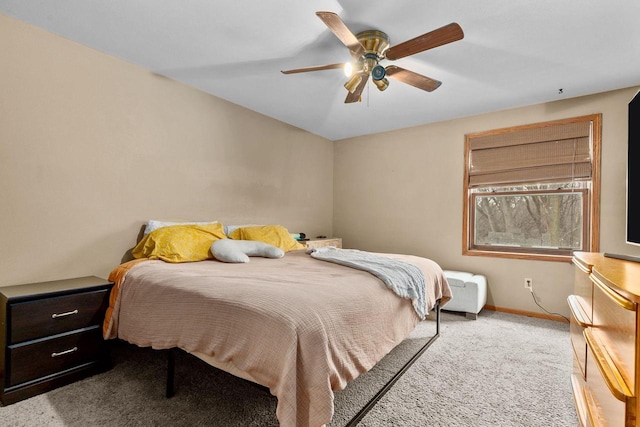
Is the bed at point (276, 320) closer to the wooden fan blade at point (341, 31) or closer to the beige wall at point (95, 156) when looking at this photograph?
the beige wall at point (95, 156)

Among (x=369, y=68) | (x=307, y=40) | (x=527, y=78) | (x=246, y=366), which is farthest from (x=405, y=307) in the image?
(x=527, y=78)

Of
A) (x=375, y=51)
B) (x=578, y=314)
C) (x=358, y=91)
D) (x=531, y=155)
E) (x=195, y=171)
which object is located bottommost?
(x=578, y=314)

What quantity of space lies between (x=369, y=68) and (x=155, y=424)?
2.66m

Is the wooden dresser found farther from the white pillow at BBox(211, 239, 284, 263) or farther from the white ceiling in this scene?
the white pillow at BBox(211, 239, 284, 263)

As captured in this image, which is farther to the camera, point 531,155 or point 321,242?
point 321,242

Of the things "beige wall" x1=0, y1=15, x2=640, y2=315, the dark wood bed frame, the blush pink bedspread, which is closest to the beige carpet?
the dark wood bed frame

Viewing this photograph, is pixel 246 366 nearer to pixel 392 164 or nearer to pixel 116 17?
pixel 116 17

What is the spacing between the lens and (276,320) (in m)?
1.27

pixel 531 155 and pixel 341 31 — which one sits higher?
pixel 341 31

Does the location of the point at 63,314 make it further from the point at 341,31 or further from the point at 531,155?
the point at 531,155

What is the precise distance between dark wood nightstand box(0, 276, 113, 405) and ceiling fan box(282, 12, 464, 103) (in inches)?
87.2

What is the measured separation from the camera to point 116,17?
215 centimetres

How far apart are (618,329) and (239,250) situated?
7.87 feet

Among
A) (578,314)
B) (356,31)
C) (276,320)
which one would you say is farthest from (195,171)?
(578,314)
